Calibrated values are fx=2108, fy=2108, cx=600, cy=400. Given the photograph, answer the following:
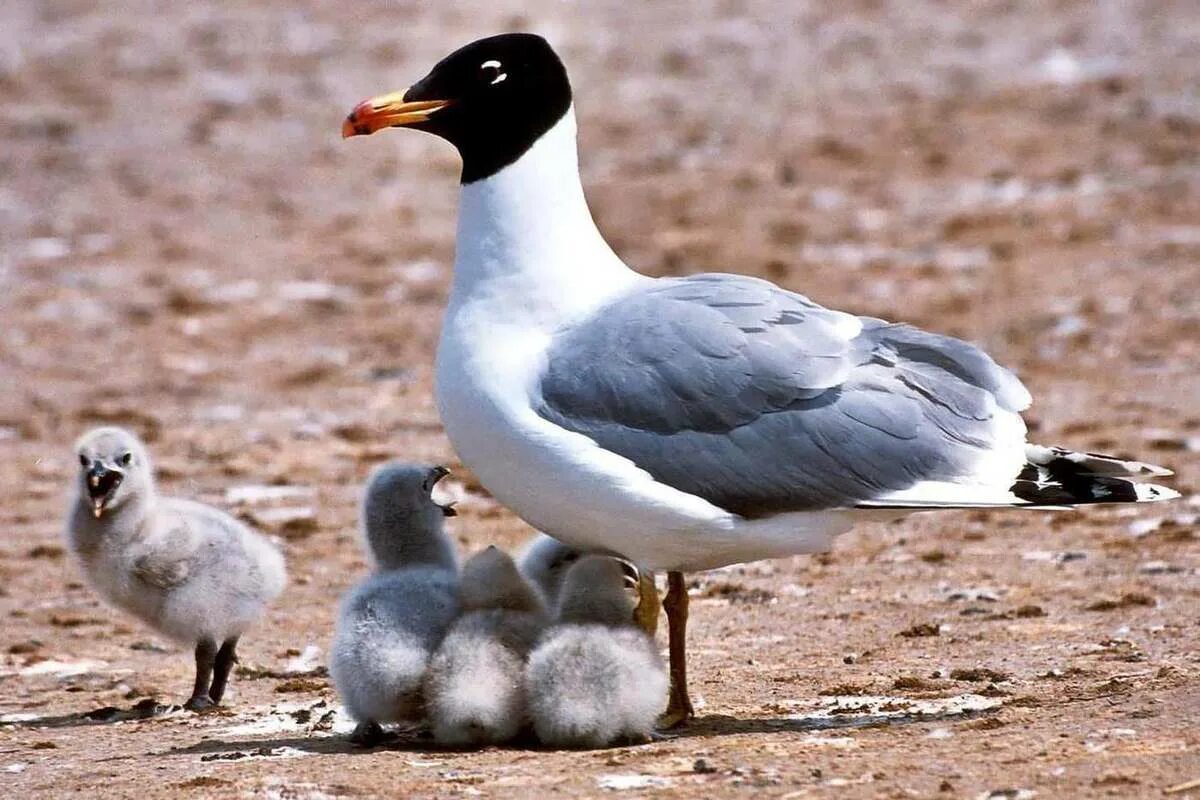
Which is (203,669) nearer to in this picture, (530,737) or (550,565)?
(550,565)

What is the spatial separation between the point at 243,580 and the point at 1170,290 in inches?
289

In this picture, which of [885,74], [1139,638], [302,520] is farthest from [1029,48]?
[1139,638]

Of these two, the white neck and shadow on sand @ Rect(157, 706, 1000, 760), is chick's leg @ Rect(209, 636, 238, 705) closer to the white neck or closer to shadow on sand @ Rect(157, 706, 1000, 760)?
shadow on sand @ Rect(157, 706, 1000, 760)

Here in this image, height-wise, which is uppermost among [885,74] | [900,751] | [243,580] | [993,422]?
[885,74]

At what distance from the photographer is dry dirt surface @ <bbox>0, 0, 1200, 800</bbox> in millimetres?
5289

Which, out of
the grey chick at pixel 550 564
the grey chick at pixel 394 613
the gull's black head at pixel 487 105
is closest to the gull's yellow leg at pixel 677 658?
the grey chick at pixel 550 564

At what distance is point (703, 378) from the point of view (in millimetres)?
5457

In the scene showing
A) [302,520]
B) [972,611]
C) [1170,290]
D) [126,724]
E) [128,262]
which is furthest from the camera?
[128,262]

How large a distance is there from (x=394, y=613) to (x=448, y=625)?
144 mm

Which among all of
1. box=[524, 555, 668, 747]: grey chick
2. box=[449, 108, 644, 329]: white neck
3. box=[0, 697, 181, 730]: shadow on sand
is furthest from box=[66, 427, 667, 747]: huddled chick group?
box=[449, 108, 644, 329]: white neck

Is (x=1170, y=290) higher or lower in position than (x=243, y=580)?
higher

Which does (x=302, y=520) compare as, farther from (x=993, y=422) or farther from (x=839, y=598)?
(x=993, y=422)

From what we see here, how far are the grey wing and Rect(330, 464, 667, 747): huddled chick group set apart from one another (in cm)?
38

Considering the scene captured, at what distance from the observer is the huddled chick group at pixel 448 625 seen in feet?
17.0
